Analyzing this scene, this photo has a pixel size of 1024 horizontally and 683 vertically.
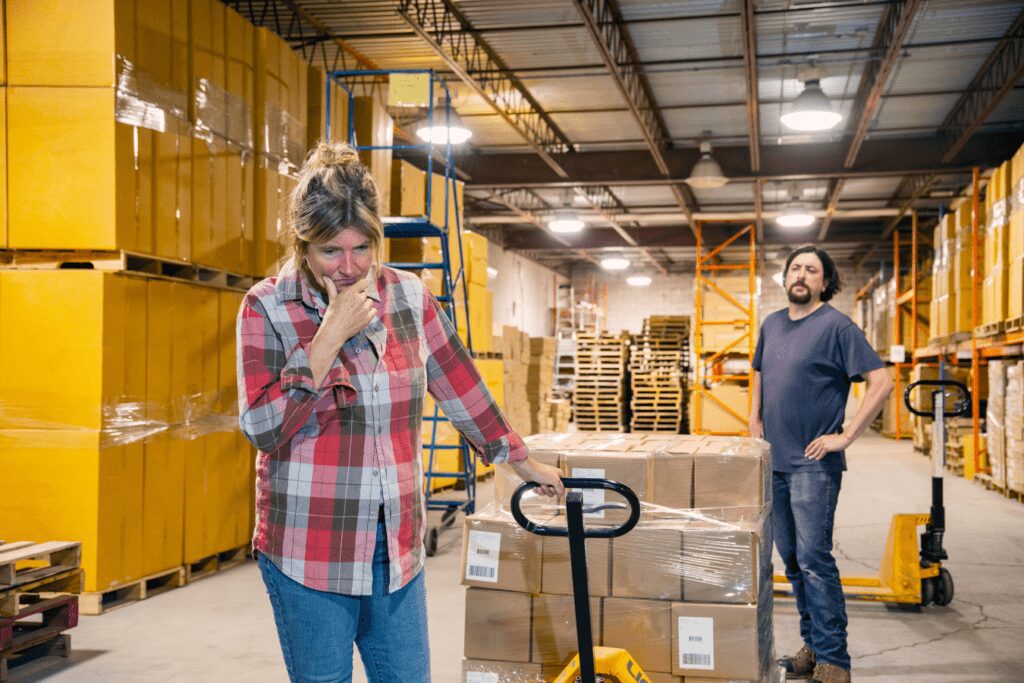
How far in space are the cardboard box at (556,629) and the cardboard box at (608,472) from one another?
0.30m

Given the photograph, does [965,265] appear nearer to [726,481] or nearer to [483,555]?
[726,481]

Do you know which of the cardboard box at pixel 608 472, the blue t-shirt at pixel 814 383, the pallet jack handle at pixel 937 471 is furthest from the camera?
the pallet jack handle at pixel 937 471

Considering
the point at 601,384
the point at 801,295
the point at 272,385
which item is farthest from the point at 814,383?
→ the point at 601,384

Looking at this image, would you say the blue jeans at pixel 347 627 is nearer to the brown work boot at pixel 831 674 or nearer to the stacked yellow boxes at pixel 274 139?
the brown work boot at pixel 831 674

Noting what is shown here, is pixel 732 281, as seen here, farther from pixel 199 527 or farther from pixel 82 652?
pixel 82 652

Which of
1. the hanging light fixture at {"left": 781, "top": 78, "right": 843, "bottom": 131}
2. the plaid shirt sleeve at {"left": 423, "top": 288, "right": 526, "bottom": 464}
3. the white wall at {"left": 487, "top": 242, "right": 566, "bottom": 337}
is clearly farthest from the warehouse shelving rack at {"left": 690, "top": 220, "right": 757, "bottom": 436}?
the plaid shirt sleeve at {"left": 423, "top": 288, "right": 526, "bottom": 464}

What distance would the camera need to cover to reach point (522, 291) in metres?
26.5

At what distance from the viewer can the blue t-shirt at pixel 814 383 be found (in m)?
4.14

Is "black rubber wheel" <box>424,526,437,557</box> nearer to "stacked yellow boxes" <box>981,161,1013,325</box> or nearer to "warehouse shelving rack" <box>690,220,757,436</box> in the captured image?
"stacked yellow boxes" <box>981,161,1013,325</box>

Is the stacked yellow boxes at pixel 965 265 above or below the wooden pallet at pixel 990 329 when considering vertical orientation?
above

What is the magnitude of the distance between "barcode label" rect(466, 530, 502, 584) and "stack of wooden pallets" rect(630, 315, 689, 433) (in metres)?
15.5

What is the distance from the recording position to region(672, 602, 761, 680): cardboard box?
10.2 ft

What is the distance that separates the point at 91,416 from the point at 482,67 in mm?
7776

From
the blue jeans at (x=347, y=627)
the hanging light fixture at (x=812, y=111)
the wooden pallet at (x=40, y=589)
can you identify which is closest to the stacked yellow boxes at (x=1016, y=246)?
the hanging light fixture at (x=812, y=111)
